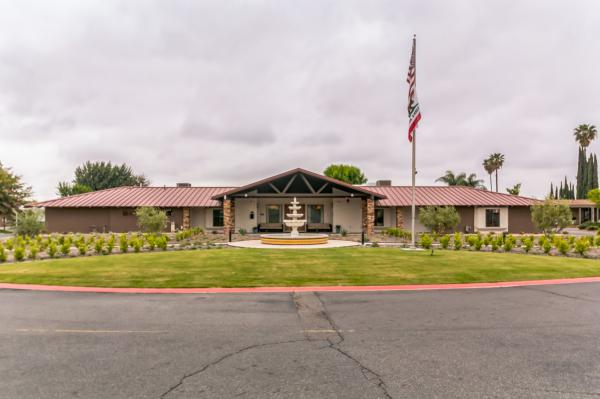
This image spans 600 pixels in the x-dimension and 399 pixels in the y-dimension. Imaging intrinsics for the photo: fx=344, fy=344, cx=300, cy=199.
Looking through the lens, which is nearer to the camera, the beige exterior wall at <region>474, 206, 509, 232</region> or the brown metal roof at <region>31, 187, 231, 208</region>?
the brown metal roof at <region>31, 187, 231, 208</region>

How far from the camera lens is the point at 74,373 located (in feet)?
14.8

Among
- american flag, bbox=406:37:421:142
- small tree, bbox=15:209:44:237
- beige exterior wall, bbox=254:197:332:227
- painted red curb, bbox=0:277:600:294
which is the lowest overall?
painted red curb, bbox=0:277:600:294

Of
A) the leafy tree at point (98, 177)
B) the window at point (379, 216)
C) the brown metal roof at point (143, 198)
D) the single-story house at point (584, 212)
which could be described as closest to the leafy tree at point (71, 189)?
the leafy tree at point (98, 177)

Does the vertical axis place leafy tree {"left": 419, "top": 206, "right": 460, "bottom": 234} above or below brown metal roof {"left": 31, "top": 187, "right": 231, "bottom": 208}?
below

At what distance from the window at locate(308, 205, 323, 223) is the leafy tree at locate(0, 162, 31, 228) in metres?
36.6

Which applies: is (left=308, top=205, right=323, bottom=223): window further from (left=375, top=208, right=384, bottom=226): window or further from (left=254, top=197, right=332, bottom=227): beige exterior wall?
(left=375, top=208, right=384, bottom=226): window

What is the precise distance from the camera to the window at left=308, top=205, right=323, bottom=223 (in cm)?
3312

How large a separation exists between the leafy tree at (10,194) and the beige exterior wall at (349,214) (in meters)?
39.2

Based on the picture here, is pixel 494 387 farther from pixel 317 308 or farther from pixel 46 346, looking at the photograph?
pixel 46 346

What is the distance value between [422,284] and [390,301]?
2.62m

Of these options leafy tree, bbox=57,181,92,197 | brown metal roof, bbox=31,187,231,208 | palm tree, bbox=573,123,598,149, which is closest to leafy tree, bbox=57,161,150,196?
leafy tree, bbox=57,181,92,197

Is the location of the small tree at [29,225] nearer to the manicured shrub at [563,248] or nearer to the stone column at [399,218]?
the stone column at [399,218]

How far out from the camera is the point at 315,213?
109ft

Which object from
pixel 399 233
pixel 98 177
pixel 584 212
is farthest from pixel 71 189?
pixel 584 212
